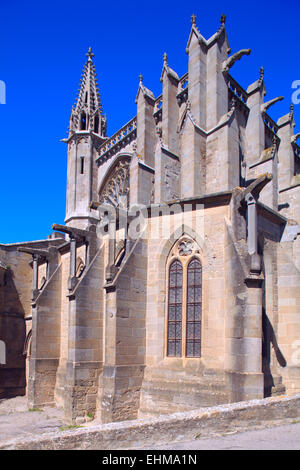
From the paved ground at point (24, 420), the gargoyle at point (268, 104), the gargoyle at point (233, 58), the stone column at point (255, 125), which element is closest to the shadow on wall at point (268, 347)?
the paved ground at point (24, 420)

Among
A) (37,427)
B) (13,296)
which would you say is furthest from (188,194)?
(13,296)

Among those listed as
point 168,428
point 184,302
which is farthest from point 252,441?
point 184,302

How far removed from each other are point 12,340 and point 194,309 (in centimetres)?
1332

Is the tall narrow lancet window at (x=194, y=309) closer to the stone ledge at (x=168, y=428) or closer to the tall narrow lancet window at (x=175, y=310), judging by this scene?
the tall narrow lancet window at (x=175, y=310)

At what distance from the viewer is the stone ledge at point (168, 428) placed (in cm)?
535

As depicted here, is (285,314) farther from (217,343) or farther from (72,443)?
Result: (72,443)

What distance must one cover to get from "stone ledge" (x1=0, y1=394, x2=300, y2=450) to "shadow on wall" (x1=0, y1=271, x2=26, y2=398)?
16967 millimetres

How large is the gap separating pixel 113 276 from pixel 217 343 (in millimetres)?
3530

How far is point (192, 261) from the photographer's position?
12195mm

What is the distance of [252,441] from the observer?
5.90 metres

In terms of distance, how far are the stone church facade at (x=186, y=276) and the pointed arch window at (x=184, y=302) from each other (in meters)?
0.03

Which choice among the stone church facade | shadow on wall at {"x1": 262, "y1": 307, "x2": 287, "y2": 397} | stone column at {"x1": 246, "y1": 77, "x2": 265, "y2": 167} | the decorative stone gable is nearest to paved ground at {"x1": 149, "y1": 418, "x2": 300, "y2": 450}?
the stone church facade

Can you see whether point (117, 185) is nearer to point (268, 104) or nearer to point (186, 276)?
point (268, 104)

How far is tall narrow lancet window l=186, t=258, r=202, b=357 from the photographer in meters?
11.7
